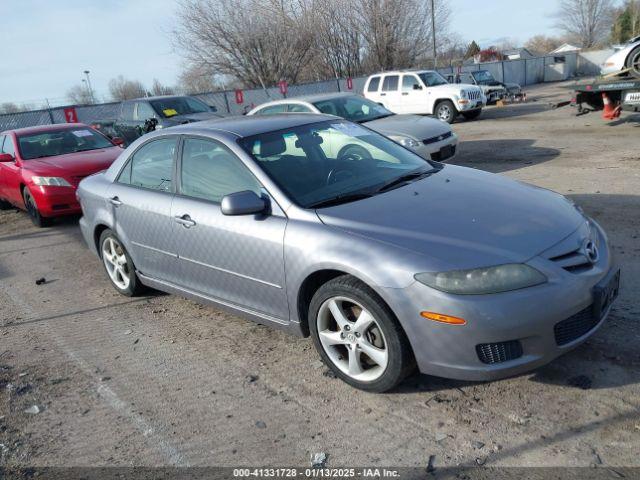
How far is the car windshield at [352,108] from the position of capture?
34.6ft

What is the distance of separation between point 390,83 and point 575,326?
16851 mm

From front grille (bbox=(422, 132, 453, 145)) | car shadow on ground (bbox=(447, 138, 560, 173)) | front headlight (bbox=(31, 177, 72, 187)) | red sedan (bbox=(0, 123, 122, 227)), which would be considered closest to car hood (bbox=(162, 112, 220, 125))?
red sedan (bbox=(0, 123, 122, 227))

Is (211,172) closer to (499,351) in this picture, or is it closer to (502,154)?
(499,351)

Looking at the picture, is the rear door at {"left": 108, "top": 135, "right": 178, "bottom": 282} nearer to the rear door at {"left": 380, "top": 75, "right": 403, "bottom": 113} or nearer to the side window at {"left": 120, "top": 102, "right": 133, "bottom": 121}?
the side window at {"left": 120, "top": 102, "right": 133, "bottom": 121}

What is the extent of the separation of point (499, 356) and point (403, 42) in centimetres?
3566

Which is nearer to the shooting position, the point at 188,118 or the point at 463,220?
the point at 463,220

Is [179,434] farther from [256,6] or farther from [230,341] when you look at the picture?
[256,6]

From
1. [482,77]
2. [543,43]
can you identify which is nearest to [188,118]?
[482,77]

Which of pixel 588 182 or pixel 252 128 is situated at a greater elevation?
pixel 252 128

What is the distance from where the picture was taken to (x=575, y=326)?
3035 millimetres

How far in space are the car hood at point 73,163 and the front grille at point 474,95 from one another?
12633 millimetres

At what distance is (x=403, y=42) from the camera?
35781 millimetres

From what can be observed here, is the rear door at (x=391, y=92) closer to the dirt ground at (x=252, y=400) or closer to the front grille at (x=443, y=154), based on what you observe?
the front grille at (x=443, y=154)

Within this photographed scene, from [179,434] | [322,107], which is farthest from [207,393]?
[322,107]
